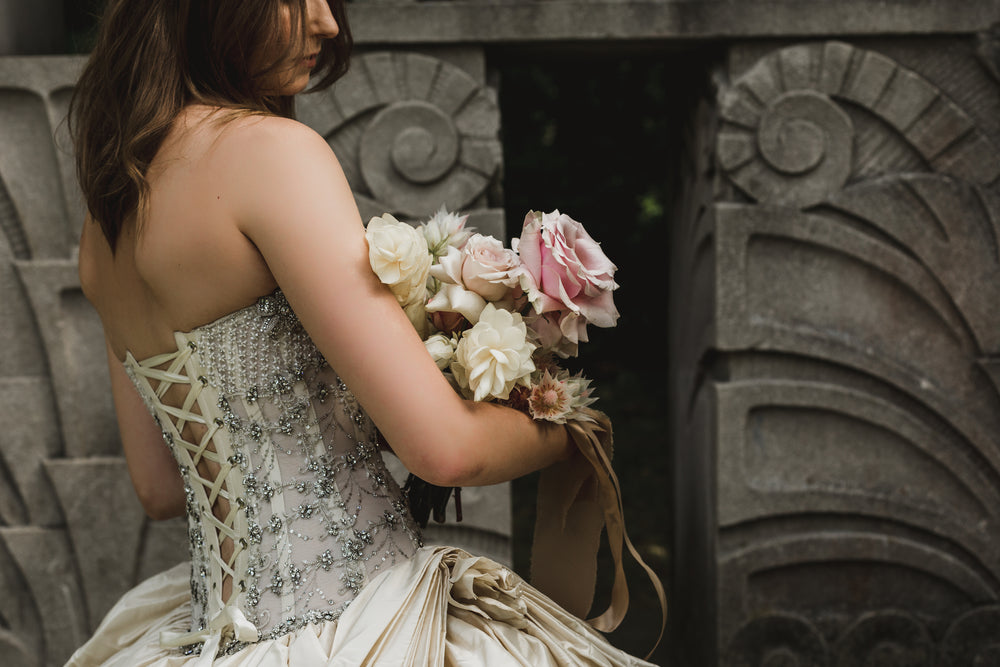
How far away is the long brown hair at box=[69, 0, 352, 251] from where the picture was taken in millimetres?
1227

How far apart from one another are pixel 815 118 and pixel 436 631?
1.89 m

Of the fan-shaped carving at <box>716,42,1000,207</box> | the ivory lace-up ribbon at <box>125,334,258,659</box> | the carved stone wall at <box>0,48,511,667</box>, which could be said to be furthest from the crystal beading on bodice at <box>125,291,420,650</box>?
the fan-shaped carving at <box>716,42,1000,207</box>

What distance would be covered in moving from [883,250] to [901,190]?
7.0 inches

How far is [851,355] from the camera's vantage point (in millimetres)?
2574

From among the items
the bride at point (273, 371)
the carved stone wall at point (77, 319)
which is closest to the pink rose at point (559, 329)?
the bride at point (273, 371)

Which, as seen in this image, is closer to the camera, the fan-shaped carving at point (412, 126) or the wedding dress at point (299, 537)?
the wedding dress at point (299, 537)

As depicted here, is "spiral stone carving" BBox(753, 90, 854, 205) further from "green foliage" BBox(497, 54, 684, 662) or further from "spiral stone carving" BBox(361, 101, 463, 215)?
"green foliage" BBox(497, 54, 684, 662)

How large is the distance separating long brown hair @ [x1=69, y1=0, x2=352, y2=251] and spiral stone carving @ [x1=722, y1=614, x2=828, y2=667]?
2110mm

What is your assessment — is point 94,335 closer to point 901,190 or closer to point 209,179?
point 209,179

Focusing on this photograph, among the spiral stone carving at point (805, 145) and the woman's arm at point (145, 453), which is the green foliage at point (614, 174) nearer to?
the spiral stone carving at point (805, 145)

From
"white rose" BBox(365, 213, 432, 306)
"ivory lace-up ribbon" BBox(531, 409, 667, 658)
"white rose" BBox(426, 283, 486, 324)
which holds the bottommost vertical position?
"ivory lace-up ribbon" BBox(531, 409, 667, 658)

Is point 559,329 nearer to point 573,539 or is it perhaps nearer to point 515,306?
point 515,306

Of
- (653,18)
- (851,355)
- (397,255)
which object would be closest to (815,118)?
(653,18)

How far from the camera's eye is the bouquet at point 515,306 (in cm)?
124
